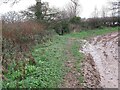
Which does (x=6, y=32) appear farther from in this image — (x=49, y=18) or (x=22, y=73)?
(x=49, y=18)

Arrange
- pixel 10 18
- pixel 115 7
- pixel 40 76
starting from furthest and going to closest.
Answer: pixel 115 7 < pixel 10 18 < pixel 40 76

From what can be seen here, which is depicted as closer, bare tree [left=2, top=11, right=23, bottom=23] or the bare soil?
the bare soil

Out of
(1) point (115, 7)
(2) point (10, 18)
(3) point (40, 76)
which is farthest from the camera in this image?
(1) point (115, 7)

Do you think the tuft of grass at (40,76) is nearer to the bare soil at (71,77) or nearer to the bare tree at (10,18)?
the bare soil at (71,77)

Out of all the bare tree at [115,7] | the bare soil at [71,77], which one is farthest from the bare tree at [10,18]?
the bare tree at [115,7]

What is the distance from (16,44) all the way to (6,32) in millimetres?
713

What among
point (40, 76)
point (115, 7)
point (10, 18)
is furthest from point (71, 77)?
point (115, 7)

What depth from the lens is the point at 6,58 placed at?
8.72m

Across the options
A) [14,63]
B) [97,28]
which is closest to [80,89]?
[14,63]

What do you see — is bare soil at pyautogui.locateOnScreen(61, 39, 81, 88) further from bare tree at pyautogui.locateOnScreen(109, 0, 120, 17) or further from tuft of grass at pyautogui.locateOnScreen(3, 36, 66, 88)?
bare tree at pyautogui.locateOnScreen(109, 0, 120, 17)

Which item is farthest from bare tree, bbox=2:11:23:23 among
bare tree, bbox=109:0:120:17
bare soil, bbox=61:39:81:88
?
bare tree, bbox=109:0:120:17

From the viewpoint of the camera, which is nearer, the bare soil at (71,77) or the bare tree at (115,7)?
the bare soil at (71,77)

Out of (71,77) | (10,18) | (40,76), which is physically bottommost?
(71,77)

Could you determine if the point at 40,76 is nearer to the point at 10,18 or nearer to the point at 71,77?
the point at 71,77
